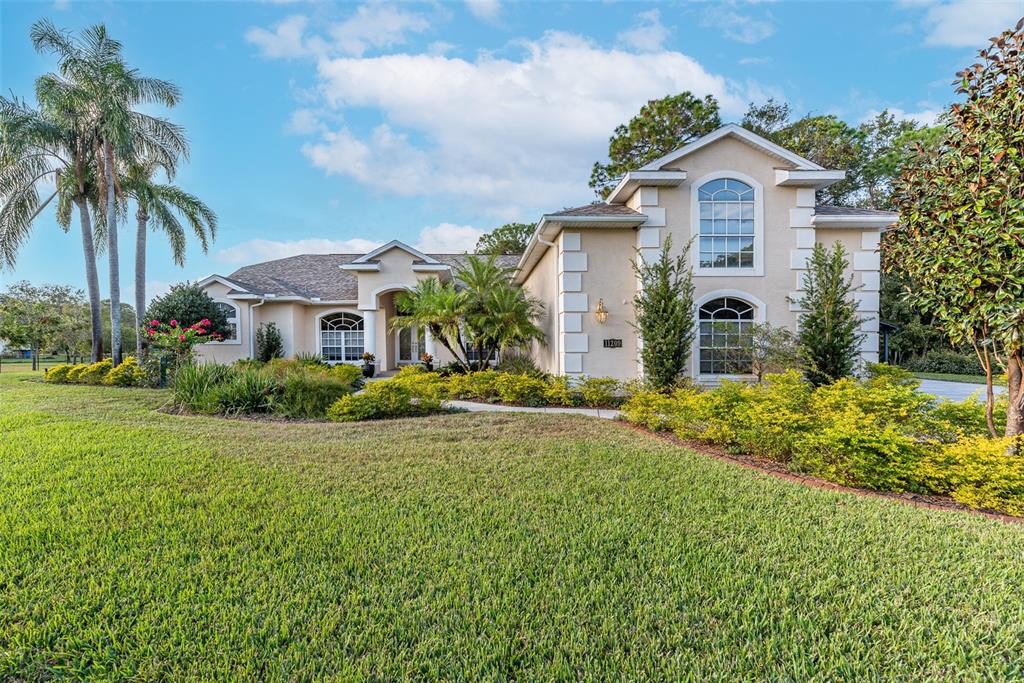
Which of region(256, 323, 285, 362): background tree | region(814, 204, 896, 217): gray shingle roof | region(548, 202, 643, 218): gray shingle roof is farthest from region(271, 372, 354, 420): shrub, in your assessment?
region(814, 204, 896, 217): gray shingle roof

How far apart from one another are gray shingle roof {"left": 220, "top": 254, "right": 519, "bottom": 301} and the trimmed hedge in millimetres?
13290

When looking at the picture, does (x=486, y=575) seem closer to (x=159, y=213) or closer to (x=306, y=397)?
(x=306, y=397)

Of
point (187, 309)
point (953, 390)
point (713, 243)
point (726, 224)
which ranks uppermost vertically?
point (726, 224)

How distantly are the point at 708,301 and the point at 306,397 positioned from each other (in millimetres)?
9229

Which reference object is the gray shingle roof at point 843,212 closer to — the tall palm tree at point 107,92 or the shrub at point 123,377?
the shrub at point 123,377

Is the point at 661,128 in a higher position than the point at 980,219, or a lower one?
higher

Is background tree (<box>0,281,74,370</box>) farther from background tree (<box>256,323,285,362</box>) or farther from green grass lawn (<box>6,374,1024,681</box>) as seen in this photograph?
green grass lawn (<box>6,374,1024,681</box>)

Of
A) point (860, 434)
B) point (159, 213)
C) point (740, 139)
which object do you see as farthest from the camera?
point (159, 213)

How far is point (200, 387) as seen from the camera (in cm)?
1016

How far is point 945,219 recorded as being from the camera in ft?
16.8

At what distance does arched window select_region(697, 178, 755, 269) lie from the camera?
10891mm

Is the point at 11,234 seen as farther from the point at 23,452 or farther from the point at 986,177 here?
the point at 986,177

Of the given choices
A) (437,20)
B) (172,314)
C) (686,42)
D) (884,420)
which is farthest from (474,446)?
(172,314)

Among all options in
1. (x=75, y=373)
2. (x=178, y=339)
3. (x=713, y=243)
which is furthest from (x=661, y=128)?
(x=75, y=373)
